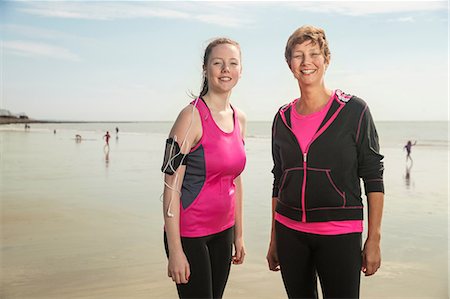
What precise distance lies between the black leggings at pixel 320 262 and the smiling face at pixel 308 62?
2.18 ft

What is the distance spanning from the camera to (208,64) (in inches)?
86.4

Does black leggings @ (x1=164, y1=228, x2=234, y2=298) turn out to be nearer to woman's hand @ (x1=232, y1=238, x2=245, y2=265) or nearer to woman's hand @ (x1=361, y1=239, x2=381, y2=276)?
woman's hand @ (x1=232, y1=238, x2=245, y2=265)

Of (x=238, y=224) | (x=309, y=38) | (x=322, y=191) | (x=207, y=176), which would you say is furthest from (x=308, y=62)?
(x=238, y=224)

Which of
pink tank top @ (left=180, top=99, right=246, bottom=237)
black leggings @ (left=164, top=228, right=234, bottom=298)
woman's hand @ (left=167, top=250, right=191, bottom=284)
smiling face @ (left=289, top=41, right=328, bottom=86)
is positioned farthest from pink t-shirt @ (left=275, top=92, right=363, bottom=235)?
woman's hand @ (left=167, top=250, right=191, bottom=284)

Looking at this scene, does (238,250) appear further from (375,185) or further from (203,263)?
(375,185)

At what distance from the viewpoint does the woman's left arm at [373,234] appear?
77.8 inches

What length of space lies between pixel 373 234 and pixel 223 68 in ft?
3.19

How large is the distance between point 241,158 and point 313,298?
0.71 m

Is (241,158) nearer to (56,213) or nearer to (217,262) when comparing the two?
(217,262)

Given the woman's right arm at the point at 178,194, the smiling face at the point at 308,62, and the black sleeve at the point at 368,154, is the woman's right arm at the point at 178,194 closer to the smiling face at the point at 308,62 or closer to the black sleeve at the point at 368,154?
the smiling face at the point at 308,62

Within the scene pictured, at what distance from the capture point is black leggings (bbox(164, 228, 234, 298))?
213 cm

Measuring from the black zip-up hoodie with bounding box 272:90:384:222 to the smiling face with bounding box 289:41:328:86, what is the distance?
13cm

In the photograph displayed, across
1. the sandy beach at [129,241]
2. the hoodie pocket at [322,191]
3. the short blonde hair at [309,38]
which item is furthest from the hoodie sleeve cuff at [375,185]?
the sandy beach at [129,241]

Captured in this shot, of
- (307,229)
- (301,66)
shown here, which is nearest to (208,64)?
(301,66)
